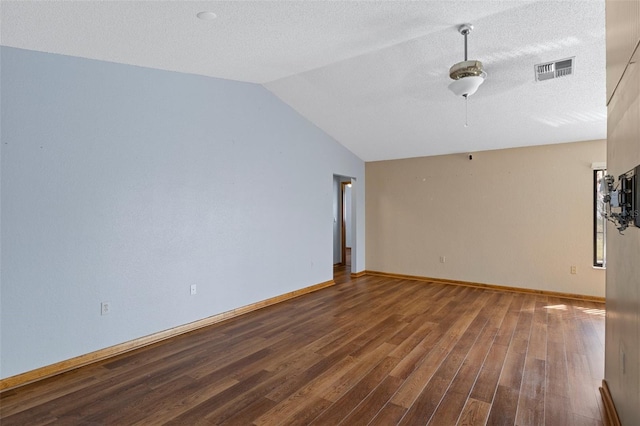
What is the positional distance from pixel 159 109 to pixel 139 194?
89cm

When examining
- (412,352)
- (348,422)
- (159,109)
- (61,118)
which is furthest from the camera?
(159,109)

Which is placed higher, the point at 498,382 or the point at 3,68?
the point at 3,68

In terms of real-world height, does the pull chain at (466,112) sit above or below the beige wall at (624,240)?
above

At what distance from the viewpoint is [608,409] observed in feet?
6.77

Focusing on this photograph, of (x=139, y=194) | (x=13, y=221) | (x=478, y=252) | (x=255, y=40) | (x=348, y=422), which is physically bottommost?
(x=348, y=422)

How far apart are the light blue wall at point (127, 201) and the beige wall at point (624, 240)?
3527 mm

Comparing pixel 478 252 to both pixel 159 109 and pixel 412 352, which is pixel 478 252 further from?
pixel 159 109

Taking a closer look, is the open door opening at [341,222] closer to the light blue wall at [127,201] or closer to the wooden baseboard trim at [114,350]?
the light blue wall at [127,201]

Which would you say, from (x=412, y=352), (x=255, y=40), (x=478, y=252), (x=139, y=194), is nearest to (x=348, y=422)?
(x=412, y=352)

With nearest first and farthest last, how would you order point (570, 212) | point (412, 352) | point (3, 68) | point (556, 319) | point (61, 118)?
point (3, 68) < point (61, 118) < point (412, 352) < point (556, 319) < point (570, 212)

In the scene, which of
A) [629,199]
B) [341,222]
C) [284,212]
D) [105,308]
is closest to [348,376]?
[629,199]

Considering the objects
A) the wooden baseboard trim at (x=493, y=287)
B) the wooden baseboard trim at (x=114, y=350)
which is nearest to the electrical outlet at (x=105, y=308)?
the wooden baseboard trim at (x=114, y=350)

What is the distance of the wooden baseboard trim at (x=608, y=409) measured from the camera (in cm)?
192

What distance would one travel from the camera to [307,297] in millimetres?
4977
